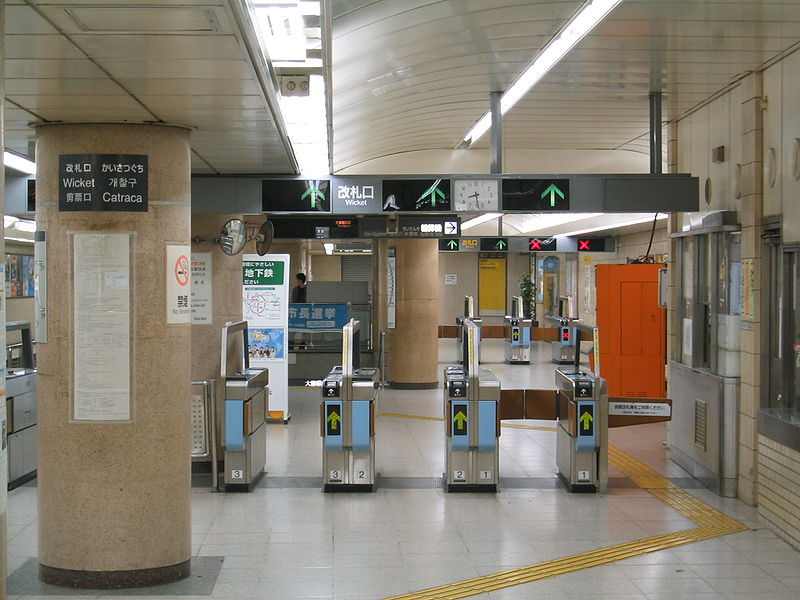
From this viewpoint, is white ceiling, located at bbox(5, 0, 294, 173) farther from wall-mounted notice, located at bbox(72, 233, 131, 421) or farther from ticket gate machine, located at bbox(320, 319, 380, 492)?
ticket gate machine, located at bbox(320, 319, 380, 492)

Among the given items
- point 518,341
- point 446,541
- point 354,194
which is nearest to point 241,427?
point 354,194

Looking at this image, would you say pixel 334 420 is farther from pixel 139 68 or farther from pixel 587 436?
pixel 139 68

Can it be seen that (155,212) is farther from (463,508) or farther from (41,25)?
(463,508)

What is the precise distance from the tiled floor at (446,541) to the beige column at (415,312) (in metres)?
6.30

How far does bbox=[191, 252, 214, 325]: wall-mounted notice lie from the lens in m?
8.72

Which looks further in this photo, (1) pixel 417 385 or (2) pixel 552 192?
(1) pixel 417 385

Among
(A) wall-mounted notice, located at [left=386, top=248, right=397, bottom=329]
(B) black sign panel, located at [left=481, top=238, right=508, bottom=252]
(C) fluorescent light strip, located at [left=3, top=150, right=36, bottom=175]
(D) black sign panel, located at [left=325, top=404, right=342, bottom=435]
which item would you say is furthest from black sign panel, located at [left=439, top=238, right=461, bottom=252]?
(C) fluorescent light strip, located at [left=3, top=150, right=36, bottom=175]

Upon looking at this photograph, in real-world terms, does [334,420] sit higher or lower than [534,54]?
lower

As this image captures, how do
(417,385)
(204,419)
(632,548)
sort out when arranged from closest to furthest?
(632,548)
(204,419)
(417,385)

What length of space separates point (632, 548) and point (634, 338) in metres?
6.56

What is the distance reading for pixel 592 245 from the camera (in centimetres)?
1927

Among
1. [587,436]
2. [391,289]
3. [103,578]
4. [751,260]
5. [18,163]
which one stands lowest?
[103,578]

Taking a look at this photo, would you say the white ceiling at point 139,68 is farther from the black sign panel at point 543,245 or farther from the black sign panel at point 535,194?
the black sign panel at point 543,245

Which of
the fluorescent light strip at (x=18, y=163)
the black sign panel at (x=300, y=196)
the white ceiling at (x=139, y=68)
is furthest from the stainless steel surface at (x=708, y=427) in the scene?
the fluorescent light strip at (x=18, y=163)
